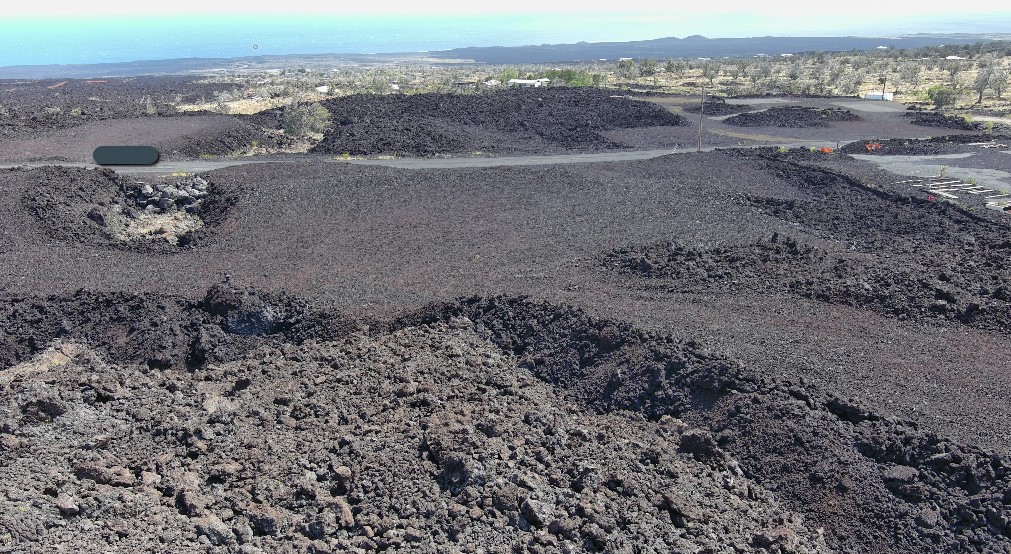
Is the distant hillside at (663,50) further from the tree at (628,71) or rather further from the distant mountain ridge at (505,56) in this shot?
the tree at (628,71)

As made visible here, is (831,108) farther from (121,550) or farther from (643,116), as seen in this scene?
(121,550)

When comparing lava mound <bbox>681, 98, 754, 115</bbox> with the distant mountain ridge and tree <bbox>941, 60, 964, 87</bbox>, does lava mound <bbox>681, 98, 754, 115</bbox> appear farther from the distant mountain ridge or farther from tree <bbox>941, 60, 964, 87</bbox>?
the distant mountain ridge

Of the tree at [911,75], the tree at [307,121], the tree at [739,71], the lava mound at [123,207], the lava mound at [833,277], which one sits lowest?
the lava mound at [833,277]

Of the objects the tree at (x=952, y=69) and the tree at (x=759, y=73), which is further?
the tree at (x=759, y=73)

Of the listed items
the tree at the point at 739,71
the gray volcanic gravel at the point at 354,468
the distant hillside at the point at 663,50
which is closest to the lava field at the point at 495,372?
the gray volcanic gravel at the point at 354,468

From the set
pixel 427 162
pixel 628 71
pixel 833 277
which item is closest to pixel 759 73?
pixel 628 71

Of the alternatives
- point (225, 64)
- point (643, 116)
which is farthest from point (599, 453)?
point (225, 64)
